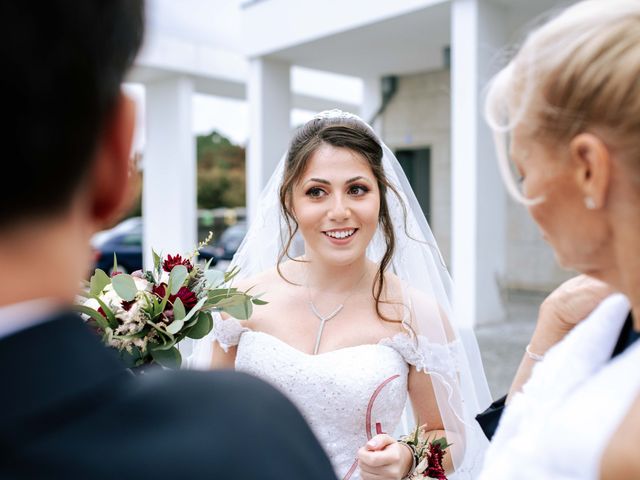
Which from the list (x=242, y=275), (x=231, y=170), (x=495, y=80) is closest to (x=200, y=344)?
(x=242, y=275)

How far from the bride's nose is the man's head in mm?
1740

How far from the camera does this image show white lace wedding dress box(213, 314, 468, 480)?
89.0 inches

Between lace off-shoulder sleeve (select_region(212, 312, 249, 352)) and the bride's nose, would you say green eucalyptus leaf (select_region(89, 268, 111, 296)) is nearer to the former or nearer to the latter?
lace off-shoulder sleeve (select_region(212, 312, 249, 352))

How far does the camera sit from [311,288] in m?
2.58

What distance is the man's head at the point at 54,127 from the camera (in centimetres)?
54

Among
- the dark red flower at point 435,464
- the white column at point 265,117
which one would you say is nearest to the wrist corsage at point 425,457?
the dark red flower at point 435,464

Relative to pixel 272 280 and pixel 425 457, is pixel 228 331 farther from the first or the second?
pixel 425 457

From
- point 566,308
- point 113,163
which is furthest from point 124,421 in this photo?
point 566,308

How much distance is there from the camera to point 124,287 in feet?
6.22

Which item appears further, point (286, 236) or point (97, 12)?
point (286, 236)

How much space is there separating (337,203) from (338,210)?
0.11 ft

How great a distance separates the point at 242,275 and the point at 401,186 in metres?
0.80

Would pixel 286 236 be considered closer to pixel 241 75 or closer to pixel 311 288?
pixel 311 288

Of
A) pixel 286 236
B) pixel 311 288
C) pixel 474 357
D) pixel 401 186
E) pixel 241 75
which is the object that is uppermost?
pixel 241 75
